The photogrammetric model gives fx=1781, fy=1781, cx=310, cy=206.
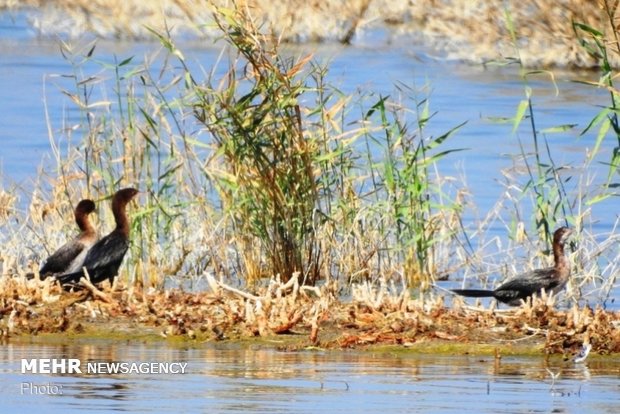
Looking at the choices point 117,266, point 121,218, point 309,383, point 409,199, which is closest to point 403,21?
point 409,199

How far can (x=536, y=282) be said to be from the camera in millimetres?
11164

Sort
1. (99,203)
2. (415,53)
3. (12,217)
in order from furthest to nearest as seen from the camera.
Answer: (415,53) → (12,217) → (99,203)

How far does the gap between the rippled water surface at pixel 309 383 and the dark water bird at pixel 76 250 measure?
71.2 inches

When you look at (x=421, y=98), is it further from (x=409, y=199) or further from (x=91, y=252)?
(x=91, y=252)

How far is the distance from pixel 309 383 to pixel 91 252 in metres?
3.30

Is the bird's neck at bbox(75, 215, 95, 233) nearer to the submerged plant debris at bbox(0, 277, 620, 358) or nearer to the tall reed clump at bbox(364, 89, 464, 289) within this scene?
the submerged plant debris at bbox(0, 277, 620, 358)

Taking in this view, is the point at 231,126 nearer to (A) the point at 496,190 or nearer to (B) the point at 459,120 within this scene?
(A) the point at 496,190

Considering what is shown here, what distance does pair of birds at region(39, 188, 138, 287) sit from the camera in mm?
11188

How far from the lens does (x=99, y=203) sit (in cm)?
1320

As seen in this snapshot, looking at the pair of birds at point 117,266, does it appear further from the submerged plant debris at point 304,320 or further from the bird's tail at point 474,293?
the submerged plant debris at point 304,320

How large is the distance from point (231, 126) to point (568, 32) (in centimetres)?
1752

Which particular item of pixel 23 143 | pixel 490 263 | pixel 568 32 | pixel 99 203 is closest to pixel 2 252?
pixel 99 203

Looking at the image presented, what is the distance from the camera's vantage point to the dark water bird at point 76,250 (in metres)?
11.6

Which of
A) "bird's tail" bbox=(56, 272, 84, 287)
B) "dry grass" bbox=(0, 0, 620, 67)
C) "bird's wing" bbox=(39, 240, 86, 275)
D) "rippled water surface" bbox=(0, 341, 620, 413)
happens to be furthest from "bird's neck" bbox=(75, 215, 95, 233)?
"dry grass" bbox=(0, 0, 620, 67)
